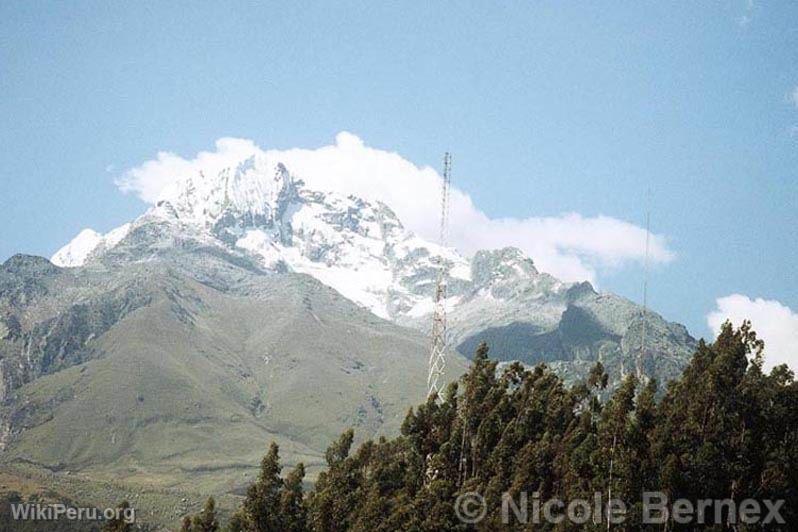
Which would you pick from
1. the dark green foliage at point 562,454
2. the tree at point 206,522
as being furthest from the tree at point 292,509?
the tree at point 206,522

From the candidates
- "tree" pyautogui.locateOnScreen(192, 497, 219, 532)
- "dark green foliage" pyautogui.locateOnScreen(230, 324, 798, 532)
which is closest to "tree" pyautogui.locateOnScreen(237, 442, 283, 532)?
"dark green foliage" pyautogui.locateOnScreen(230, 324, 798, 532)

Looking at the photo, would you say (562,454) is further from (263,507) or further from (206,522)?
(206,522)

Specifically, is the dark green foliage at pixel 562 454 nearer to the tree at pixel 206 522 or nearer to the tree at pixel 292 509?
the tree at pixel 292 509

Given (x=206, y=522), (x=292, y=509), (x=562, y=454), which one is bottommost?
(x=206, y=522)

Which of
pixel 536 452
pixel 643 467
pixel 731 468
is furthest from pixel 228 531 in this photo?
pixel 731 468

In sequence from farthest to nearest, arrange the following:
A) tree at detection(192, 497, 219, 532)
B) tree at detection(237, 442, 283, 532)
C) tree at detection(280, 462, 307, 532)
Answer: tree at detection(280, 462, 307, 532)
tree at detection(237, 442, 283, 532)
tree at detection(192, 497, 219, 532)

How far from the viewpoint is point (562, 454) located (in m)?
92.9

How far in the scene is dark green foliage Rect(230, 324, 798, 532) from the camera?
87.0 metres

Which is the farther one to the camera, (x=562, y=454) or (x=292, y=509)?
(x=292, y=509)

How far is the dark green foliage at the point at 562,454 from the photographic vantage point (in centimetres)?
8700

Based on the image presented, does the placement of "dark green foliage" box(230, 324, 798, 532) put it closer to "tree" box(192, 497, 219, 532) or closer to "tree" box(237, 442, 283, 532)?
"tree" box(237, 442, 283, 532)

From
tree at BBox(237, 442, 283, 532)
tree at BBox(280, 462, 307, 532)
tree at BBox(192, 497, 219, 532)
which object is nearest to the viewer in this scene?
tree at BBox(192, 497, 219, 532)

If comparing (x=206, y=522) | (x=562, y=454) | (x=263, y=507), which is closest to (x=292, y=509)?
(x=263, y=507)

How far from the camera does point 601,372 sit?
109688mm
